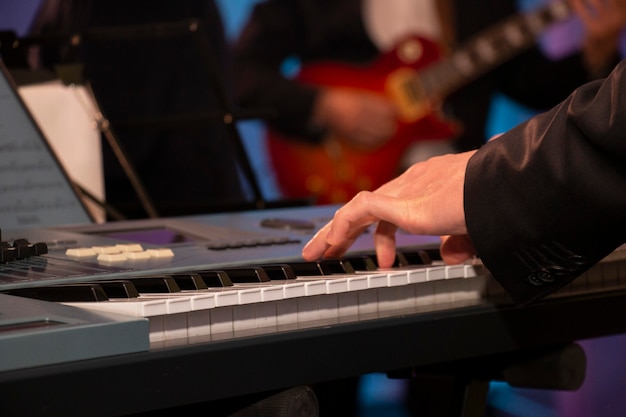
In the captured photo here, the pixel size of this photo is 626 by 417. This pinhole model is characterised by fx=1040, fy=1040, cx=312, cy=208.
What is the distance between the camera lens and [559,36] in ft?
13.1

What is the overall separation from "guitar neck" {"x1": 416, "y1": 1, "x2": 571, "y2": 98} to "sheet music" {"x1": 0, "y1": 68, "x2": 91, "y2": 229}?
242 cm

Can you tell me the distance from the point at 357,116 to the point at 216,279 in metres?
2.83

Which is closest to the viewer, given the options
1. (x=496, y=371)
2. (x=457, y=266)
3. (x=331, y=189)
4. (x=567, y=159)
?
(x=567, y=159)

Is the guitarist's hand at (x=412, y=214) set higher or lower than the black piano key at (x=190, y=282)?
higher

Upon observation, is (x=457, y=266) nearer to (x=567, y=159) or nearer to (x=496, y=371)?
(x=567, y=159)

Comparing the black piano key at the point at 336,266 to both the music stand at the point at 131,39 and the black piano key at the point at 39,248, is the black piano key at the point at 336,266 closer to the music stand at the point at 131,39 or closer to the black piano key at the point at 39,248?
the black piano key at the point at 39,248

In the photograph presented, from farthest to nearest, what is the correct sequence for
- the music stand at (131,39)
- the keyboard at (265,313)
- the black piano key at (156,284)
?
the music stand at (131,39), the black piano key at (156,284), the keyboard at (265,313)

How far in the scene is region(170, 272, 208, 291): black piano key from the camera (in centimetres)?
99

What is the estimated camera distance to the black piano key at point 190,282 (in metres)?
0.99

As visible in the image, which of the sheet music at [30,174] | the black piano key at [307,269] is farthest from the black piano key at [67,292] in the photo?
the sheet music at [30,174]

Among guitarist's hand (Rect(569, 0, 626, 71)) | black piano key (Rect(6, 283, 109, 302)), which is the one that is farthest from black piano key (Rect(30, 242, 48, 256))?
guitarist's hand (Rect(569, 0, 626, 71))

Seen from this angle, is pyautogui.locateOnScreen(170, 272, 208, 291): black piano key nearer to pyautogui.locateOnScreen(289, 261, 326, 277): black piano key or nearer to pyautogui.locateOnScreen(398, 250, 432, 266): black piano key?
pyautogui.locateOnScreen(289, 261, 326, 277): black piano key

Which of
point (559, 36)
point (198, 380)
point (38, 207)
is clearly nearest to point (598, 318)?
point (198, 380)

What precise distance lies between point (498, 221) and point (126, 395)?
422 millimetres
